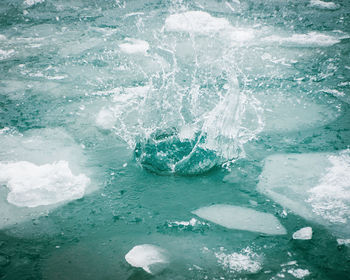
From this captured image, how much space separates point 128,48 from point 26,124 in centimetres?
213

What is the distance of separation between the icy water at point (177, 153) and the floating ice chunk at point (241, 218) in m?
0.01

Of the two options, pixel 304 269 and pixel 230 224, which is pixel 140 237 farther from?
pixel 304 269

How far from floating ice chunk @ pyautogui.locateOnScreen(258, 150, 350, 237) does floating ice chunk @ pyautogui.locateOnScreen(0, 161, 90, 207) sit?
157 centimetres

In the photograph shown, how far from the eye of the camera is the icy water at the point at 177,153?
5.98ft

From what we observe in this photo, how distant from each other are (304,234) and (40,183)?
6.76 ft

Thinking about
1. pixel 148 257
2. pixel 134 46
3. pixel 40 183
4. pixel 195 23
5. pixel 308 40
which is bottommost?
pixel 148 257

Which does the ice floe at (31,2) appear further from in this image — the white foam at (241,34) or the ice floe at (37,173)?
the ice floe at (37,173)

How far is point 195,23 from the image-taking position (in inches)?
198

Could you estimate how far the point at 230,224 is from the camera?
2018mm

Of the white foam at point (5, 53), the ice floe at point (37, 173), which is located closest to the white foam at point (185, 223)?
the ice floe at point (37, 173)

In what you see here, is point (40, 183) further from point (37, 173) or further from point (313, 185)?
point (313, 185)

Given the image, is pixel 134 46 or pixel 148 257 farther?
pixel 134 46

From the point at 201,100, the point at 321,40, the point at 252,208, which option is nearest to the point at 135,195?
the point at 252,208

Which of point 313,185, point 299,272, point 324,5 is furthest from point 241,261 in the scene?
point 324,5
